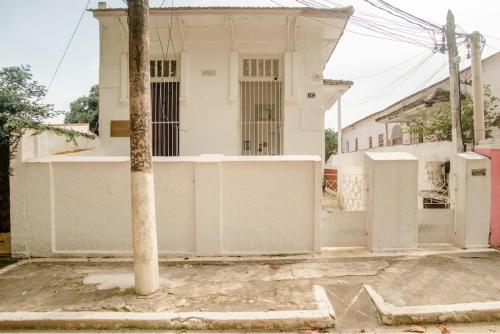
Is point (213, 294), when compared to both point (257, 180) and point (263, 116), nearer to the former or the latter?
point (257, 180)

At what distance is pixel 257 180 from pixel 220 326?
104 inches

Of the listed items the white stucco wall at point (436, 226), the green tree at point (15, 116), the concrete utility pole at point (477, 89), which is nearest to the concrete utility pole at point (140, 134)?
the green tree at point (15, 116)

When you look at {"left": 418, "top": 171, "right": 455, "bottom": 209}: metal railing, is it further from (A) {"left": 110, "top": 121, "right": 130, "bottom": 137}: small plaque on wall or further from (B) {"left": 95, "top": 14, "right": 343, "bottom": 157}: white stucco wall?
(A) {"left": 110, "top": 121, "right": 130, "bottom": 137}: small plaque on wall

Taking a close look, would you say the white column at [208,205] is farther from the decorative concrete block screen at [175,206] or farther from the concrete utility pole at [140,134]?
the concrete utility pole at [140,134]

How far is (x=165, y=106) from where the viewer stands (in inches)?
325

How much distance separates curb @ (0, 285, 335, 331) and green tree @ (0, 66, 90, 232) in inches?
123

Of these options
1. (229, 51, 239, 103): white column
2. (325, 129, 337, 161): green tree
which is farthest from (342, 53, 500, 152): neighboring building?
(229, 51, 239, 103): white column

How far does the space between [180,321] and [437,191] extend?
19.3ft

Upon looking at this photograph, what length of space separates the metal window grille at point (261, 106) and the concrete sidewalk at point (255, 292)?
3561 millimetres

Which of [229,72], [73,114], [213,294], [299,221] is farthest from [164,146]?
[73,114]

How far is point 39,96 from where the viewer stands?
6523 mm

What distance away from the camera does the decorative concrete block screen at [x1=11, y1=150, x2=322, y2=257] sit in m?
5.62

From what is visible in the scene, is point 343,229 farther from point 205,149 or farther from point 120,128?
point 120,128

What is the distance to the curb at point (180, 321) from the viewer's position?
361 cm
